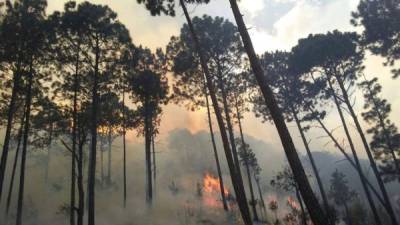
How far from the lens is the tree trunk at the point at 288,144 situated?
347 inches

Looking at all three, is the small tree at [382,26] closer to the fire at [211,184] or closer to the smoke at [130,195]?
the smoke at [130,195]

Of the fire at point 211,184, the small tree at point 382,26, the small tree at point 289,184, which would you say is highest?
the small tree at point 382,26

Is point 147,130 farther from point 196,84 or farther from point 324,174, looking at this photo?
point 324,174

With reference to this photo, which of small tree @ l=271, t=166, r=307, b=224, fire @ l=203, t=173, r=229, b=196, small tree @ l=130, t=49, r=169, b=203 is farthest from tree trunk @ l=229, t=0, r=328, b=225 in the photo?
fire @ l=203, t=173, r=229, b=196

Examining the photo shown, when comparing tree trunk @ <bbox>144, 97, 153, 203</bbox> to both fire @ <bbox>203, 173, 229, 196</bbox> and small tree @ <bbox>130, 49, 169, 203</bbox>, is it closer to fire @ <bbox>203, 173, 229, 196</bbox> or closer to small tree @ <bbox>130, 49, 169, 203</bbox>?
small tree @ <bbox>130, 49, 169, 203</bbox>

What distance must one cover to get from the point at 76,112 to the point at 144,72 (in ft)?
33.6

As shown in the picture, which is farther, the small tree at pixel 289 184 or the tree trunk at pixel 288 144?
the small tree at pixel 289 184

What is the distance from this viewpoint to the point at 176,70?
1043 inches

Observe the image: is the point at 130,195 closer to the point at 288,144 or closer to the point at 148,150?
the point at 148,150

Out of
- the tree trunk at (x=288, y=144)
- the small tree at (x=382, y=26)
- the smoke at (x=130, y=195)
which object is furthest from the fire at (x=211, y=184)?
the tree trunk at (x=288, y=144)

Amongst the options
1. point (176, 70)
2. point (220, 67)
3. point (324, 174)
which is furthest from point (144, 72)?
point (324, 174)

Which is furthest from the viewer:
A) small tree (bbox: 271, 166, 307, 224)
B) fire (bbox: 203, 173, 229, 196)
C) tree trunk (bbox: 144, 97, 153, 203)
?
fire (bbox: 203, 173, 229, 196)

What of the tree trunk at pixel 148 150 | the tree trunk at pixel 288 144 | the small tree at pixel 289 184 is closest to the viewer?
the tree trunk at pixel 288 144

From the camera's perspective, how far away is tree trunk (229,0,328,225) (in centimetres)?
881
